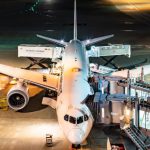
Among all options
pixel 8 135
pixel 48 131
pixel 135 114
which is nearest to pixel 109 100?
pixel 135 114

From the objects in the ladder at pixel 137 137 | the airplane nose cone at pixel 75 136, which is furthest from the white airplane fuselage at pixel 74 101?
the ladder at pixel 137 137

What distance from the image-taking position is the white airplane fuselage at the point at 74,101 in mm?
21453

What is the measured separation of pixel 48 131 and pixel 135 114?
644cm

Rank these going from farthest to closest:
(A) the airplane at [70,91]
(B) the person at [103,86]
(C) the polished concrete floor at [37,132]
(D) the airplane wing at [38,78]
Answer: (D) the airplane wing at [38,78], (B) the person at [103,86], (C) the polished concrete floor at [37,132], (A) the airplane at [70,91]

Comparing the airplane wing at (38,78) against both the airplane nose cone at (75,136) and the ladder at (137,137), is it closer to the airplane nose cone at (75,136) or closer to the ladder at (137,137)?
the airplane nose cone at (75,136)

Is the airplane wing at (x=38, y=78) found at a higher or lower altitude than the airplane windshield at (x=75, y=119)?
higher

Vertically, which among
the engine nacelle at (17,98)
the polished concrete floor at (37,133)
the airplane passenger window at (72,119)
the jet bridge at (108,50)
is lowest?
the polished concrete floor at (37,133)

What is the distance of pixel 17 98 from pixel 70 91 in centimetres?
641

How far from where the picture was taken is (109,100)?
947 inches

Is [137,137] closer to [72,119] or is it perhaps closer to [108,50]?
[72,119]

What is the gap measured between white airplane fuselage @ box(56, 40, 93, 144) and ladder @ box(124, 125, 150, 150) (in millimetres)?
2064

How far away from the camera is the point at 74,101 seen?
75.6ft

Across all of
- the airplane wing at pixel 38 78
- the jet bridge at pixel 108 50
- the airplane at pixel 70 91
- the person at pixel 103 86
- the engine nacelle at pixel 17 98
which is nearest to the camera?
the airplane at pixel 70 91

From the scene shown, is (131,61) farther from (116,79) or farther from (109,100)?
(109,100)
